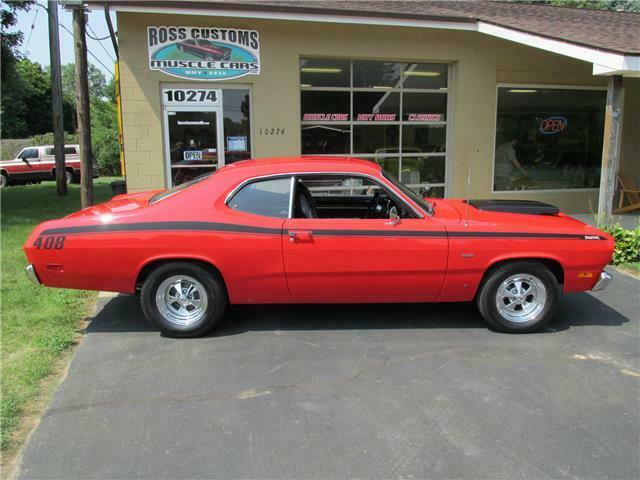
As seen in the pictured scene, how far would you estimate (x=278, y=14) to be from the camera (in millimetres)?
8570

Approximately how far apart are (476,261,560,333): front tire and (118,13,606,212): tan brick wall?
6.03m

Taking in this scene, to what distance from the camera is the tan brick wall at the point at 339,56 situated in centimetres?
918

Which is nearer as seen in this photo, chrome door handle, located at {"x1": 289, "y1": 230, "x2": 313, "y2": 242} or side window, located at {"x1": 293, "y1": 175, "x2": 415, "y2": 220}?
chrome door handle, located at {"x1": 289, "y1": 230, "x2": 313, "y2": 242}

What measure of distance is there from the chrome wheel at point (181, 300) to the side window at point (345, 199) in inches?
43.3

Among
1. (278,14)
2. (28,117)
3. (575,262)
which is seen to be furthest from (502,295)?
(28,117)

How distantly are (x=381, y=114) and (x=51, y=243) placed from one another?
7583 mm

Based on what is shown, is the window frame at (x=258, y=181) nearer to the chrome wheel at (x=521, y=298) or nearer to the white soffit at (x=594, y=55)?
the chrome wheel at (x=521, y=298)

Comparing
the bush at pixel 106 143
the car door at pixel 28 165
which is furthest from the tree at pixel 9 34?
the bush at pixel 106 143

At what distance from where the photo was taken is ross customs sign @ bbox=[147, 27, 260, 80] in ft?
29.9

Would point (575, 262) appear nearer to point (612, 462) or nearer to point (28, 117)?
point (612, 462)

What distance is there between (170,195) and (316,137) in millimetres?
6019

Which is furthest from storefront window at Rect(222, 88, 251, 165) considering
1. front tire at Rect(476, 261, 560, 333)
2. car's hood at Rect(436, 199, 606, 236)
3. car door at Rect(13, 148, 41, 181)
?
car door at Rect(13, 148, 41, 181)

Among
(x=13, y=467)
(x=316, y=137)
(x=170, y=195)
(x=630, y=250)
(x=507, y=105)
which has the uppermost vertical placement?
(x=507, y=105)

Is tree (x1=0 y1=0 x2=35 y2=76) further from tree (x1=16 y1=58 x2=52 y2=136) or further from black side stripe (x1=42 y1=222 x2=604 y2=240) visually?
tree (x1=16 y1=58 x2=52 y2=136)
